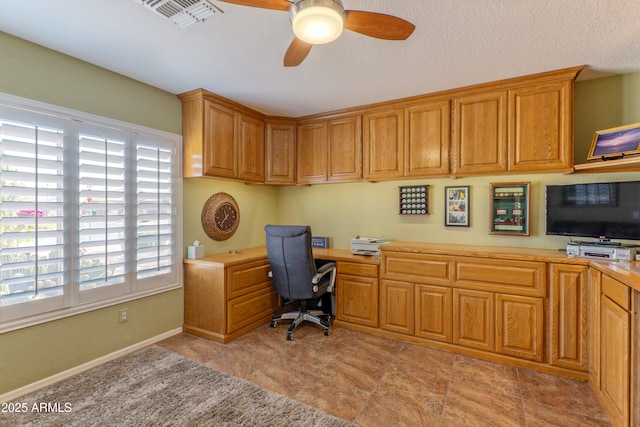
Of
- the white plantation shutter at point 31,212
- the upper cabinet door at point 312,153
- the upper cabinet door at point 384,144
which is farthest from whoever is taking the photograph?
the upper cabinet door at point 312,153

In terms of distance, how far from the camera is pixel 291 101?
334 cm

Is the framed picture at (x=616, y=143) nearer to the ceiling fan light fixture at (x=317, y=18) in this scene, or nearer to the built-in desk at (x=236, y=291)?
the built-in desk at (x=236, y=291)

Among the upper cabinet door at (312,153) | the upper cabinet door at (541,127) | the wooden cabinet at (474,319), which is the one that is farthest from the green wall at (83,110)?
the upper cabinet door at (541,127)

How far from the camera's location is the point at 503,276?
261 cm

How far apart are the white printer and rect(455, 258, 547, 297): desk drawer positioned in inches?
34.1

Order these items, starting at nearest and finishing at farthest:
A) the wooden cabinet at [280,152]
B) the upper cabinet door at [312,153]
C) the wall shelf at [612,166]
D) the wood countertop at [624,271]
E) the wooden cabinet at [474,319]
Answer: the wood countertop at [624,271] < the wall shelf at [612,166] < the wooden cabinet at [474,319] < the upper cabinet door at [312,153] < the wooden cabinet at [280,152]

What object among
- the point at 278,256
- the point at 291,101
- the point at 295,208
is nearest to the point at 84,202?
the point at 278,256

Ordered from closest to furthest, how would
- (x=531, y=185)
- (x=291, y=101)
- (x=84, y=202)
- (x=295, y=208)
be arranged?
1. (x=84, y=202)
2. (x=531, y=185)
3. (x=291, y=101)
4. (x=295, y=208)

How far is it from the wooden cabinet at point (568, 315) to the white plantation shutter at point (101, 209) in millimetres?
3632

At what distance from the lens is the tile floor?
1967mm

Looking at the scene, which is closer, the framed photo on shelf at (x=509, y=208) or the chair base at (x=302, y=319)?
the framed photo on shelf at (x=509, y=208)

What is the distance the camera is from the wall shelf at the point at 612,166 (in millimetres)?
2184

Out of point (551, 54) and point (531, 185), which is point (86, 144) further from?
point (531, 185)

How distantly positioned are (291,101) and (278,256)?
1690 mm
